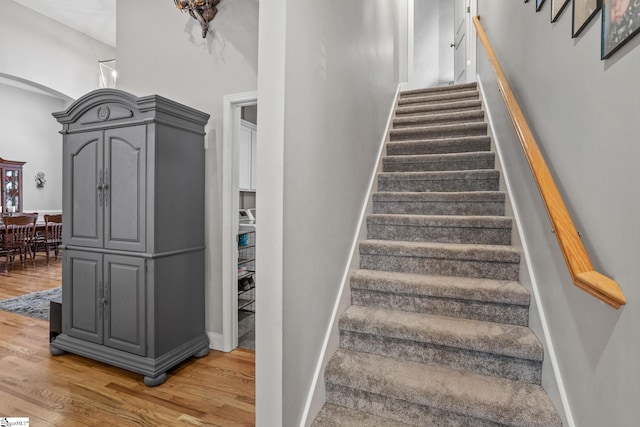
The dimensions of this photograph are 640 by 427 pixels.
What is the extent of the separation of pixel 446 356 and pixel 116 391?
202cm

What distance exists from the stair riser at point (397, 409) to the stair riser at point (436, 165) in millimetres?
1937

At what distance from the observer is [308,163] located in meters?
1.56

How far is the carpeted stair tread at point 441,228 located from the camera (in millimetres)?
2211

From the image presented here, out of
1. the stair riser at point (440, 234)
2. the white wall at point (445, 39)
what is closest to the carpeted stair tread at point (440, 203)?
the stair riser at point (440, 234)

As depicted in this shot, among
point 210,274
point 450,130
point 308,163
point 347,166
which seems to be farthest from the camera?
point 450,130

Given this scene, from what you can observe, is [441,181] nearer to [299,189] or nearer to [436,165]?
[436,165]

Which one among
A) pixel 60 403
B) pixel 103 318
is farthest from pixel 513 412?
pixel 103 318

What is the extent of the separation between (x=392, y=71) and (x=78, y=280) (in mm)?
3738

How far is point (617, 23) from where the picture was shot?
3.15 ft

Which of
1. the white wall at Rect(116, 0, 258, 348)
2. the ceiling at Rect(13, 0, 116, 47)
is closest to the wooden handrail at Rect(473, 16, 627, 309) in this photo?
the white wall at Rect(116, 0, 258, 348)

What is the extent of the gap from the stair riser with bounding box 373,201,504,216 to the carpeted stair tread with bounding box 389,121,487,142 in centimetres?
96

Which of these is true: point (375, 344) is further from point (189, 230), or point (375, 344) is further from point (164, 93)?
point (164, 93)

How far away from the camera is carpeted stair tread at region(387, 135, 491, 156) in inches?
114

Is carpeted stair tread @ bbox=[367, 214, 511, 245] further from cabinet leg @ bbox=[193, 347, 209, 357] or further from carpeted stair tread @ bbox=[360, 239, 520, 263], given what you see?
cabinet leg @ bbox=[193, 347, 209, 357]
